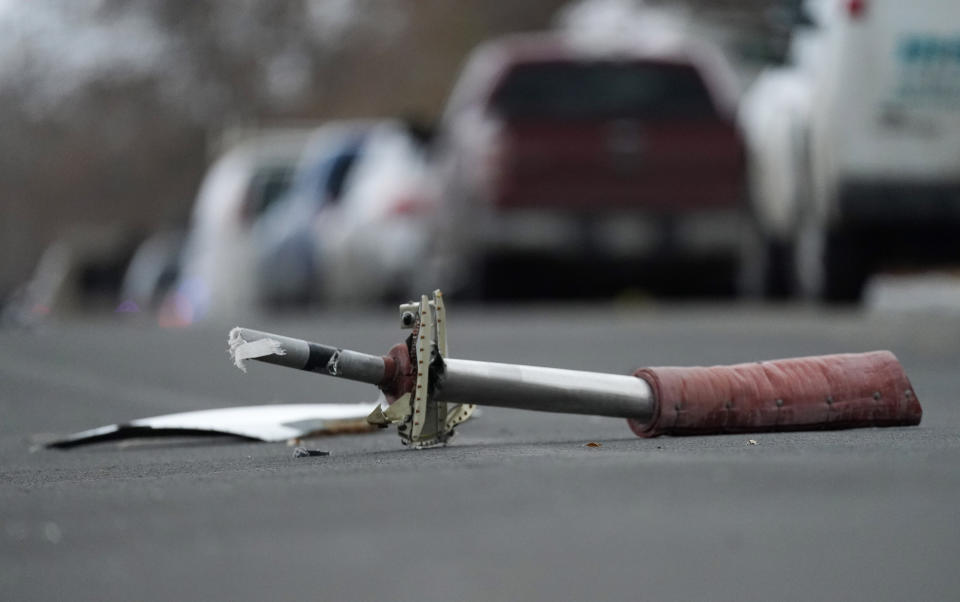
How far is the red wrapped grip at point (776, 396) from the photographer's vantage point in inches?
191

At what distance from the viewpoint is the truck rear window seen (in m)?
14.2

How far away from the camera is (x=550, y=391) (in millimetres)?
4746

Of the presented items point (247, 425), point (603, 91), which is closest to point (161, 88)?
point (603, 91)

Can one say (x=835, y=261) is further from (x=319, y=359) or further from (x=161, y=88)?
(x=161, y=88)

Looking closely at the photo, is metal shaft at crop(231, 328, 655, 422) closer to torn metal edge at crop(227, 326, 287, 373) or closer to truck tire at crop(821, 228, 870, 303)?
torn metal edge at crop(227, 326, 287, 373)

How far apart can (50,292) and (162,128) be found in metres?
37.5

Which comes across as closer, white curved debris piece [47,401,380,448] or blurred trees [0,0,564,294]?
white curved debris piece [47,401,380,448]

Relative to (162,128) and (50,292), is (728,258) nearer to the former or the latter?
(50,292)

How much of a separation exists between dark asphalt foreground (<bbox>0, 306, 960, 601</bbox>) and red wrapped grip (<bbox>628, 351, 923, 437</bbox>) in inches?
2.2

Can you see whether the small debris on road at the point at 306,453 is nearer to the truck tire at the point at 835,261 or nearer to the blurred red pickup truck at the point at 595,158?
the truck tire at the point at 835,261

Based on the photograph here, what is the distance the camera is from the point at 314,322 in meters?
15.4

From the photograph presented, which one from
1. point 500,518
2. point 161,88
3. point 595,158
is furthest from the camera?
point 161,88

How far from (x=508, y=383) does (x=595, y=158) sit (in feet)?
31.4

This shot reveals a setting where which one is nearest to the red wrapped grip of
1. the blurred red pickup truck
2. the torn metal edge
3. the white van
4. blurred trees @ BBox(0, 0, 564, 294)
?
the torn metal edge
